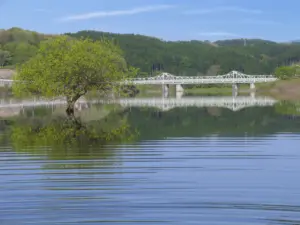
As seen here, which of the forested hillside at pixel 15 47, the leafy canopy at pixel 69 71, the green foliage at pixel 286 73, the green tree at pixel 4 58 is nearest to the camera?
the leafy canopy at pixel 69 71

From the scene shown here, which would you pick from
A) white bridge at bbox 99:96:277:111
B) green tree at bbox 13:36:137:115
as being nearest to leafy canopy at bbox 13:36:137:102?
green tree at bbox 13:36:137:115

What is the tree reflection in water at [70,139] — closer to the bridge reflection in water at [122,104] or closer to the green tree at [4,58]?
the bridge reflection in water at [122,104]

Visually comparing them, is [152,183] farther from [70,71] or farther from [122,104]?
[122,104]

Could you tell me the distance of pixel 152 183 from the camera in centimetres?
1452

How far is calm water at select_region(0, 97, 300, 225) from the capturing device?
37.2 feet

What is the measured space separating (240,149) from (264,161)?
141 inches

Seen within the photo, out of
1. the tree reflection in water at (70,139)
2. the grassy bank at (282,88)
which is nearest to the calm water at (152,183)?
the tree reflection in water at (70,139)

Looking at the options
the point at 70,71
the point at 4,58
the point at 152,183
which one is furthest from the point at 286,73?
the point at 152,183

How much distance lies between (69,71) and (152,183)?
32785mm

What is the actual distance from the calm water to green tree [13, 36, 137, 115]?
2254 centimetres

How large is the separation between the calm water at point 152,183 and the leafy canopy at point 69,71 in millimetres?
22530

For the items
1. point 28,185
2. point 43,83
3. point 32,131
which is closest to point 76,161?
point 28,185

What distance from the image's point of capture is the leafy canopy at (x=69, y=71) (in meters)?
47.1

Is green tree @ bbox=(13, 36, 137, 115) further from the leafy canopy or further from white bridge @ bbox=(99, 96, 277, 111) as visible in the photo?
white bridge @ bbox=(99, 96, 277, 111)
